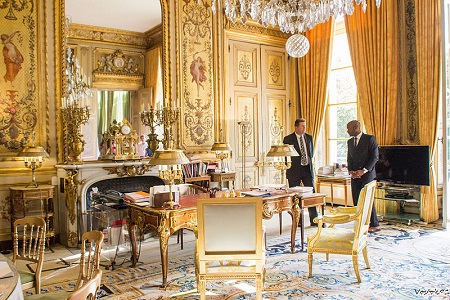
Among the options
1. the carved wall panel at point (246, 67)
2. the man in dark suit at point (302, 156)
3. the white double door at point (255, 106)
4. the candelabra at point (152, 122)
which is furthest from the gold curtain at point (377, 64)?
the candelabra at point (152, 122)

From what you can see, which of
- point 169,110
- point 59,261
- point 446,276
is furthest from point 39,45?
point 446,276

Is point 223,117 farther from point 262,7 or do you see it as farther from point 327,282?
point 327,282

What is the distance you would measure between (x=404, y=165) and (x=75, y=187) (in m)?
4.57

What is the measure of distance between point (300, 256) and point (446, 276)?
4.65ft

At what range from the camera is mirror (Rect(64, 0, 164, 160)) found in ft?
18.9

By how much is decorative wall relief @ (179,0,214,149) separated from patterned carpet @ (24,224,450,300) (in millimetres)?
2545

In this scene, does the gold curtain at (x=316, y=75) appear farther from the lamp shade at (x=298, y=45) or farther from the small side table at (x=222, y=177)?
the small side table at (x=222, y=177)

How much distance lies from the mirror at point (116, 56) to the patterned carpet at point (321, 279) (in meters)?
2.27

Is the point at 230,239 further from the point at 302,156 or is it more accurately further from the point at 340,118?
the point at 340,118

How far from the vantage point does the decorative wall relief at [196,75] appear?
21.7ft

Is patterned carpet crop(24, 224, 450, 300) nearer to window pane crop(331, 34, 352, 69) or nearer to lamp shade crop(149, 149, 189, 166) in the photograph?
lamp shade crop(149, 149, 189, 166)

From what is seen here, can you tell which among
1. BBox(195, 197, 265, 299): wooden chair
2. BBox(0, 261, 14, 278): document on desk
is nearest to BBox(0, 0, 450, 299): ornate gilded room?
BBox(195, 197, 265, 299): wooden chair

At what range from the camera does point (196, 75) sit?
6.77 m

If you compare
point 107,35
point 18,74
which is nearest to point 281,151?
point 107,35
